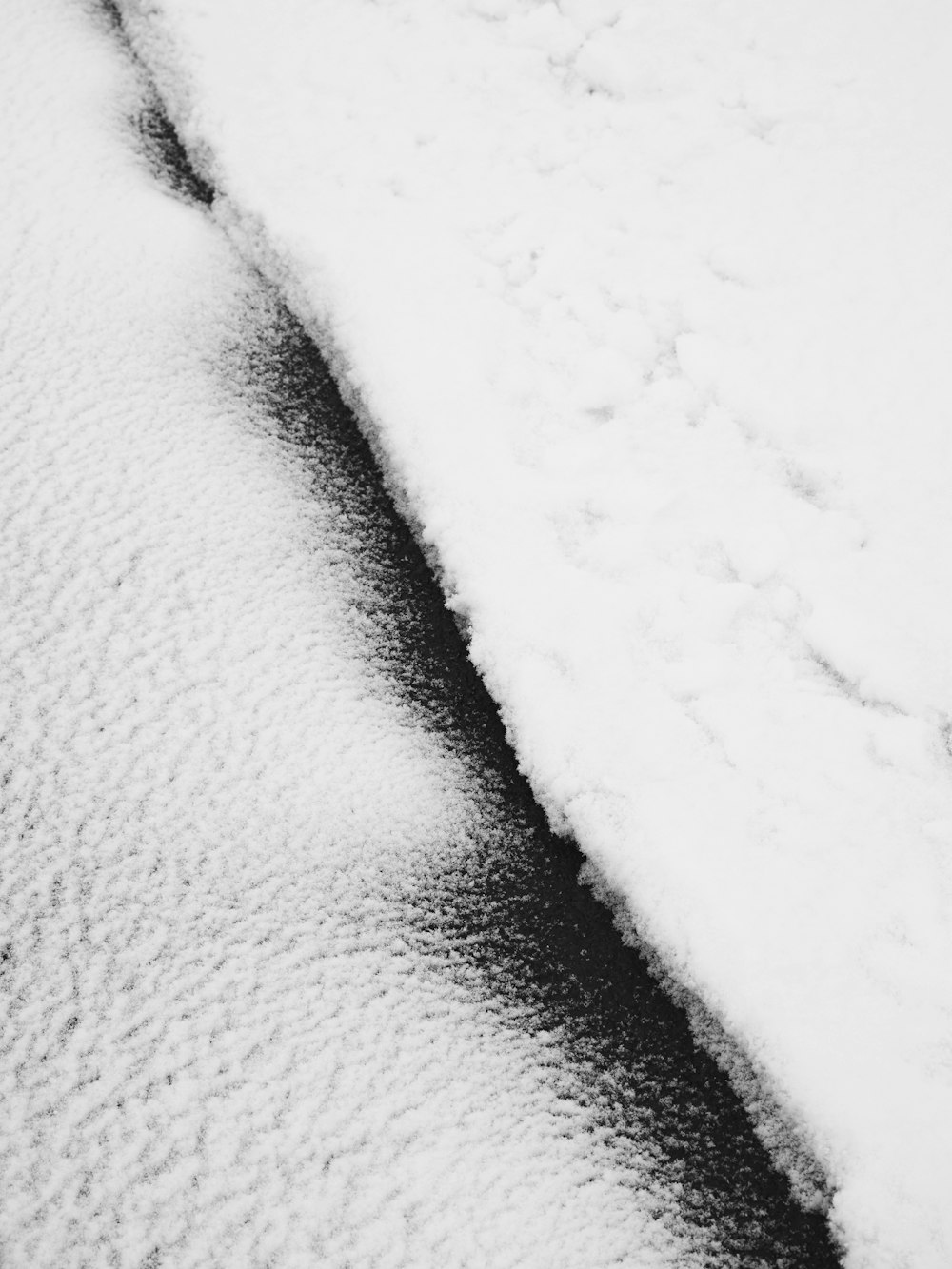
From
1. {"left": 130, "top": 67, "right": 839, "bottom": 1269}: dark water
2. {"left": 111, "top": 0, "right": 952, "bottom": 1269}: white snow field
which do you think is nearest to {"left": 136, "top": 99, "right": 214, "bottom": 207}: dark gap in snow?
{"left": 111, "top": 0, "right": 952, "bottom": 1269}: white snow field

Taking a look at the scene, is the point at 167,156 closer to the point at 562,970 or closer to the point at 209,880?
the point at 209,880

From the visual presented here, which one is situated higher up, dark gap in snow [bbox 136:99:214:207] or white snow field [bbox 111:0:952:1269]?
dark gap in snow [bbox 136:99:214:207]

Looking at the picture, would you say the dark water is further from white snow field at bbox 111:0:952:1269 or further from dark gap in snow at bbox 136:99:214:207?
dark gap in snow at bbox 136:99:214:207

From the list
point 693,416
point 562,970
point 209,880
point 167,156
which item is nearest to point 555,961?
point 562,970

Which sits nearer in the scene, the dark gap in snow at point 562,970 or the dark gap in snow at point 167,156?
the dark gap in snow at point 562,970

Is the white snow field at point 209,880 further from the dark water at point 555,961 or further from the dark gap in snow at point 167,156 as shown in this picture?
the dark gap in snow at point 167,156

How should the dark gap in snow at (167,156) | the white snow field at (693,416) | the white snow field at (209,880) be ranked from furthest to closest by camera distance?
the dark gap in snow at (167,156), the white snow field at (693,416), the white snow field at (209,880)

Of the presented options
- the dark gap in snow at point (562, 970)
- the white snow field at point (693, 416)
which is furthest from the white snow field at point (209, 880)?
the white snow field at point (693, 416)
